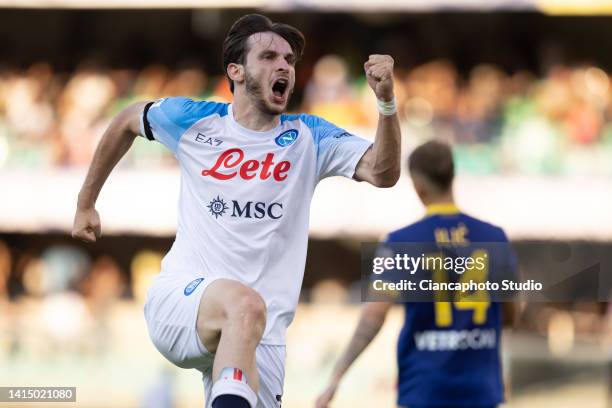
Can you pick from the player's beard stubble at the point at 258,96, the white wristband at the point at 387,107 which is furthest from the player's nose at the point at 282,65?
the white wristband at the point at 387,107

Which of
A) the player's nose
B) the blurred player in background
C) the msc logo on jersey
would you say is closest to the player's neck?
the player's nose

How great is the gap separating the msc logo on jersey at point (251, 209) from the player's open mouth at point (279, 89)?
0.48 metres

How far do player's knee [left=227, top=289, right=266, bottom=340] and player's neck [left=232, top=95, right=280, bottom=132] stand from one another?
3.59 feet

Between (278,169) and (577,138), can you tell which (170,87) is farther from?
(278,169)

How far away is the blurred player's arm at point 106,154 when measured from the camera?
5.96 metres

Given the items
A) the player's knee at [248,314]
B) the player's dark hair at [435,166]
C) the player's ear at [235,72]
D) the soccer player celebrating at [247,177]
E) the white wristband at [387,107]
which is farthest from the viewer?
the player's dark hair at [435,166]

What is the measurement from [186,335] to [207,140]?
0.99 m

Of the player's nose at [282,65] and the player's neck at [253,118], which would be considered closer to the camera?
the player's nose at [282,65]

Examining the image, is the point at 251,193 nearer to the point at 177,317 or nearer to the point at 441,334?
the point at 177,317

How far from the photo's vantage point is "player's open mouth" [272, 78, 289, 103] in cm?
575

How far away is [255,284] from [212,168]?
572 millimetres

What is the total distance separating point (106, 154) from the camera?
6.04 meters

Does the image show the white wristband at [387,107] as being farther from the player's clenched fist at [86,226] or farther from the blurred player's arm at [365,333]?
the blurred player's arm at [365,333]

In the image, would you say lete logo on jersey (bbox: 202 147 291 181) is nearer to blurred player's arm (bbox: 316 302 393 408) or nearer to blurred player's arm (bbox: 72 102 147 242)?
blurred player's arm (bbox: 72 102 147 242)
